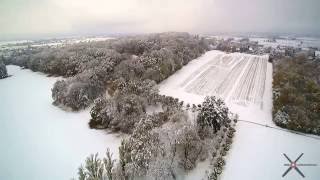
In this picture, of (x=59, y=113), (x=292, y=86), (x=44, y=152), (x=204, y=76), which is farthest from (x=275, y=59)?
(x=44, y=152)

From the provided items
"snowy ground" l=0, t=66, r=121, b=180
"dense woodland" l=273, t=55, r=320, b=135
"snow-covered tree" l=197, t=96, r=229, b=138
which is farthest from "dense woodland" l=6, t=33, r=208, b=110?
"dense woodland" l=273, t=55, r=320, b=135

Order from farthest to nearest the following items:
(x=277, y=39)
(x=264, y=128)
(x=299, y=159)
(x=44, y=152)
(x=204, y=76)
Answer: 1. (x=277, y=39)
2. (x=204, y=76)
3. (x=264, y=128)
4. (x=44, y=152)
5. (x=299, y=159)

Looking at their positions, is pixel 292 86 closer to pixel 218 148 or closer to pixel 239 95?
pixel 239 95

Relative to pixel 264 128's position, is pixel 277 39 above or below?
above

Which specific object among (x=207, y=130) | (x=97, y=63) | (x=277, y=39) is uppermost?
(x=277, y=39)

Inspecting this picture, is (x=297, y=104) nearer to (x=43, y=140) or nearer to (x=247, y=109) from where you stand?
(x=247, y=109)

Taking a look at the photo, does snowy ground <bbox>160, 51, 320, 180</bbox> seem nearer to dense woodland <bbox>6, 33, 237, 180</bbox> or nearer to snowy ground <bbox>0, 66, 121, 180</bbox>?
dense woodland <bbox>6, 33, 237, 180</bbox>

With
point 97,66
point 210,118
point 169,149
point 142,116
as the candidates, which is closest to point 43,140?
point 142,116
